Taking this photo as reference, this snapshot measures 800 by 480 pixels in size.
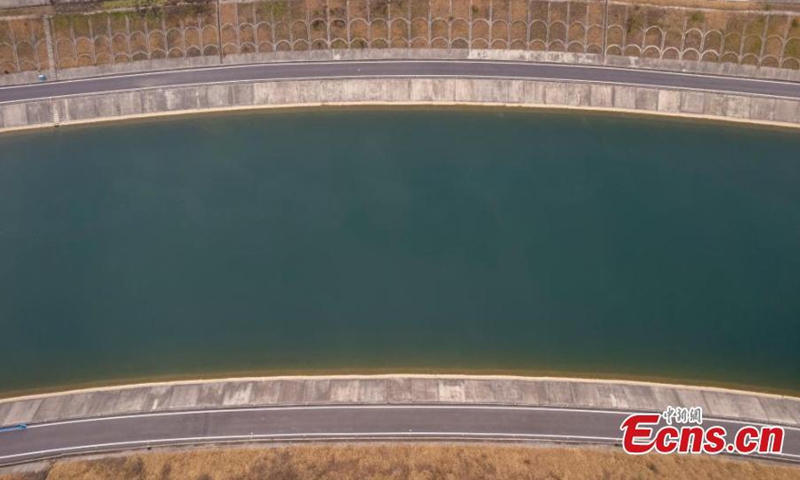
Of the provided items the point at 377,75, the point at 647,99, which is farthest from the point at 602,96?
the point at 377,75

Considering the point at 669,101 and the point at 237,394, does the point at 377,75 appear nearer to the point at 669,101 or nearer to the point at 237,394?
the point at 669,101

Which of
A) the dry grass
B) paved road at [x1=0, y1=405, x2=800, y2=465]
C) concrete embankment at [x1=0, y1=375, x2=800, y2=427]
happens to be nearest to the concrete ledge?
concrete embankment at [x1=0, y1=375, x2=800, y2=427]

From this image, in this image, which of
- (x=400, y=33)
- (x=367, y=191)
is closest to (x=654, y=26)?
(x=400, y=33)

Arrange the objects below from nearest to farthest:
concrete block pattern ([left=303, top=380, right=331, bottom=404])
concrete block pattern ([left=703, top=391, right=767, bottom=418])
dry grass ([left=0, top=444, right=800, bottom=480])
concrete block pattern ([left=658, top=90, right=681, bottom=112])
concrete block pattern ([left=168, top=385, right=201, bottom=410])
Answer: dry grass ([left=0, top=444, right=800, bottom=480]) → concrete block pattern ([left=703, top=391, right=767, bottom=418]) → concrete block pattern ([left=168, top=385, right=201, bottom=410]) → concrete block pattern ([left=303, top=380, right=331, bottom=404]) → concrete block pattern ([left=658, top=90, right=681, bottom=112])

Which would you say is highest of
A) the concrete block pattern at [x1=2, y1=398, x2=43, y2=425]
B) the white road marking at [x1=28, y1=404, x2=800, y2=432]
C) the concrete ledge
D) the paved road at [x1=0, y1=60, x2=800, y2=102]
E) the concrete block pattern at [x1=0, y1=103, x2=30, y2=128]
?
the concrete ledge

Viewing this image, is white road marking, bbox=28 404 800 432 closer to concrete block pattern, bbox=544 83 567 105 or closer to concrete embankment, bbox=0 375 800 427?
concrete embankment, bbox=0 375 800 427

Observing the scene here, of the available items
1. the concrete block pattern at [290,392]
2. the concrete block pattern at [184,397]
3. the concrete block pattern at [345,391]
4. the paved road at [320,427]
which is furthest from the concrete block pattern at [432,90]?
the concrete block pattern at [184,397]
